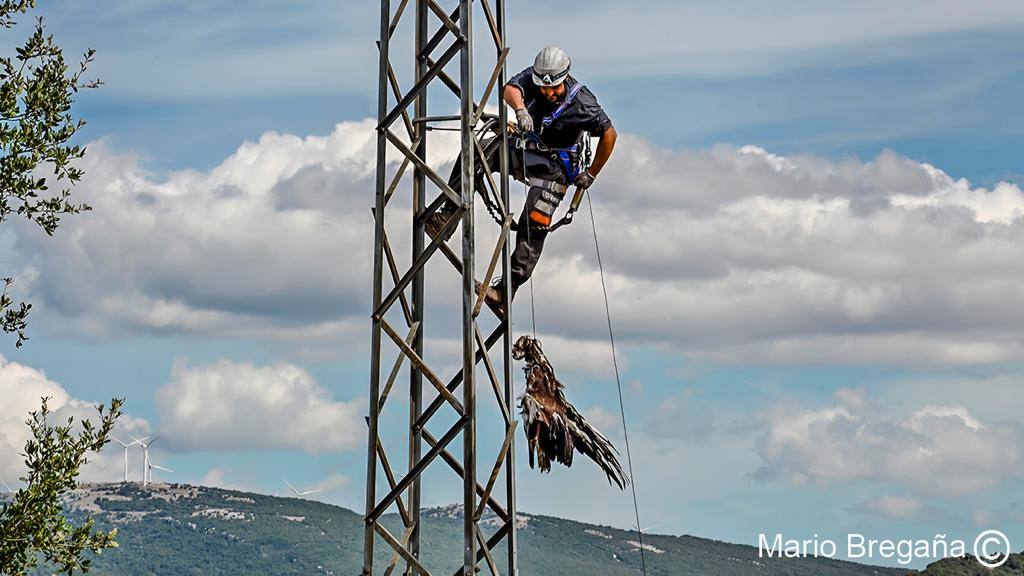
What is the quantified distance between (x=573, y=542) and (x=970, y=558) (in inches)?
3060

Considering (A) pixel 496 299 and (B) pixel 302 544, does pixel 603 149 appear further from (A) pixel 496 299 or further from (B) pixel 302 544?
(B) pixel 302 544

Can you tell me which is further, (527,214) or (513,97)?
(527,214)

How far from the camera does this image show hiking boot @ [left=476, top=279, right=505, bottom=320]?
13.5 m

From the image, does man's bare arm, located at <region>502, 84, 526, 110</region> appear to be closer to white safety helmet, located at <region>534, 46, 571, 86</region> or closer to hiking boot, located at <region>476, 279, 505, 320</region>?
white safety helmet, located at <region>534, 46, 571, 86</region>

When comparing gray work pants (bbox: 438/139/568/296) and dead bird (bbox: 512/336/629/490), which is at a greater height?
gray work pants (bbox: 438/139/568/296)

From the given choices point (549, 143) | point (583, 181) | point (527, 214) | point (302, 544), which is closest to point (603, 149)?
point (583, 181)

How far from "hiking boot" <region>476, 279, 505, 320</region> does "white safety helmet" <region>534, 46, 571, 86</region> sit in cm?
192

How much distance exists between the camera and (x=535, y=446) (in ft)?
45.3

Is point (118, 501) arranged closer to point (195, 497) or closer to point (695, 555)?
point (195, 497)

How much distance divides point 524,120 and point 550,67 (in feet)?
1.97

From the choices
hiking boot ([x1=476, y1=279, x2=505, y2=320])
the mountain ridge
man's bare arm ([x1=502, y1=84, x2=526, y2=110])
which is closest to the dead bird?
hiking boot ([x1=476, y1=279, x2=505, y2=320])

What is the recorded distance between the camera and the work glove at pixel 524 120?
13.3 m

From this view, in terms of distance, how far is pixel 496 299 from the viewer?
1348 cm

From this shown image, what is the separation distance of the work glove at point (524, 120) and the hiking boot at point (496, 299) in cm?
142
